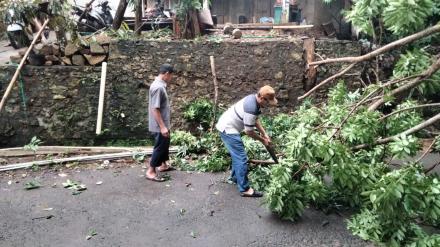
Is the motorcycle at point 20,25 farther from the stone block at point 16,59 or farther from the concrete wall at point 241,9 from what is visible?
the concrete wall at point 241,9

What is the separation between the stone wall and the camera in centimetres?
783

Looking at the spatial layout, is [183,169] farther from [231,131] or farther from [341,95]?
[341,95]

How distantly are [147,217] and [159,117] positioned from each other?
1.51m

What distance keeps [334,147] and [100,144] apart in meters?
5.58

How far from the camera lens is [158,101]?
5.77 meters

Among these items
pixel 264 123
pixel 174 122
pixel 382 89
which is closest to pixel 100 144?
pixel 174 122

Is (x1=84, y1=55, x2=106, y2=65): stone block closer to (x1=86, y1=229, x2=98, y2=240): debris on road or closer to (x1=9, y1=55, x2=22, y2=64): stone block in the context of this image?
(x1=9, y1=55, x2=22, y2=64): stone block

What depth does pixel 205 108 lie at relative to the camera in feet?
27.6

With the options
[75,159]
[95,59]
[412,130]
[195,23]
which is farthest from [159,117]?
[195,23]

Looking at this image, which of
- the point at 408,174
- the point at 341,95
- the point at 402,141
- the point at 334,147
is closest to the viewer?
the point at 408,174

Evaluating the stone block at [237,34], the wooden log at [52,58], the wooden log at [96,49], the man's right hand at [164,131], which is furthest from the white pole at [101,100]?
the stone block at [237,34]

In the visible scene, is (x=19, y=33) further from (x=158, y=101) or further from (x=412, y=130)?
(x=412, y=130)

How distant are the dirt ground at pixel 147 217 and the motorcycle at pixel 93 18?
172 inches

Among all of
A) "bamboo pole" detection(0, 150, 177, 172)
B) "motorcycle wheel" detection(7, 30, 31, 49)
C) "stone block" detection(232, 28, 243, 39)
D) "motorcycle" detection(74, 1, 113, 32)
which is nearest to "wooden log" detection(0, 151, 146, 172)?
"bamboo pole" detection(0, 150, 177, 172)
